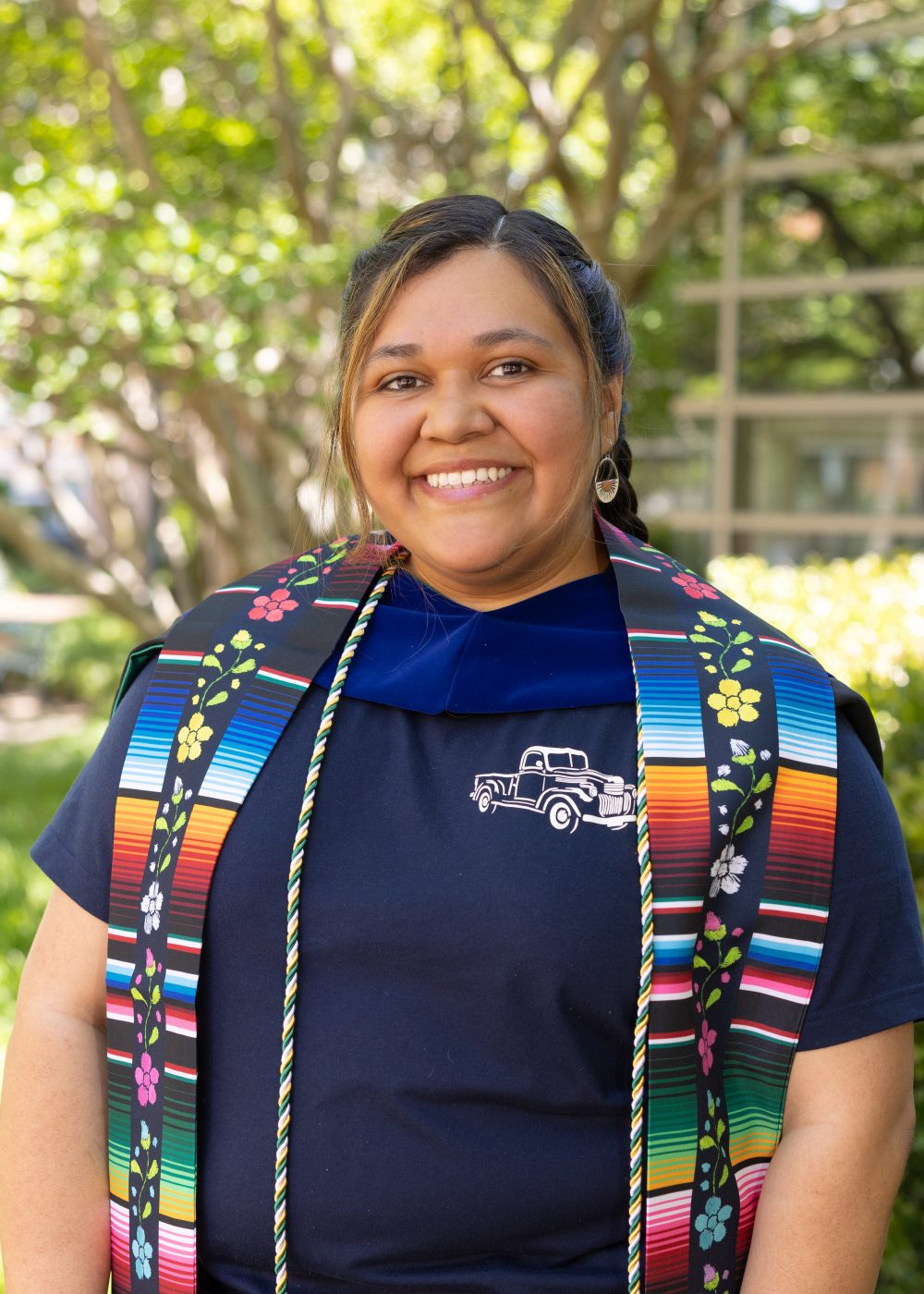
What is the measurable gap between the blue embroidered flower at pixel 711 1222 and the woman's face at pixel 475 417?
2.63 feet

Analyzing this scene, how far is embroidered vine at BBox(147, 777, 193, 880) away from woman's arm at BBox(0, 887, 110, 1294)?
10 centimetres

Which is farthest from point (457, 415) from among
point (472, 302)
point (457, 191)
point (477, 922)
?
point (457, 191)

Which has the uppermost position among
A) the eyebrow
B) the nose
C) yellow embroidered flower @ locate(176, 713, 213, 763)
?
the eyebrow

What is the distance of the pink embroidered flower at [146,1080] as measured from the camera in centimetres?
167

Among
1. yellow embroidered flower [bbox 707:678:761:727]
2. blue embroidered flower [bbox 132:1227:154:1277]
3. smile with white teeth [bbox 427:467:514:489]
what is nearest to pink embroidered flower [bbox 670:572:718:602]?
yellow embroidered flower [bbox 707:678:761:727]

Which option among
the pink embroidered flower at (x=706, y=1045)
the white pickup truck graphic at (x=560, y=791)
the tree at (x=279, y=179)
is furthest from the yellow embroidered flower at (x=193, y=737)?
the tree at (x=279, y=179)

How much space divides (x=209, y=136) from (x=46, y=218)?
9.29 ft

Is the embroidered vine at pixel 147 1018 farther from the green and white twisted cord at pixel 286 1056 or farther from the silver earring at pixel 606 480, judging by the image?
the silver earring at pixel 606 480

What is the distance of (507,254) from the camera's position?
1.73m

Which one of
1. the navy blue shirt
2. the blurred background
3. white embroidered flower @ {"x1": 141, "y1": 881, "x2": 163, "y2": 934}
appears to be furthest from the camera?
the blurred background

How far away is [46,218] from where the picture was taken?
4930 millimetres

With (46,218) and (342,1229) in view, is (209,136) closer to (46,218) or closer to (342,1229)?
(46,218)

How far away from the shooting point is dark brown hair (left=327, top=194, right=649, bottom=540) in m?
1.73

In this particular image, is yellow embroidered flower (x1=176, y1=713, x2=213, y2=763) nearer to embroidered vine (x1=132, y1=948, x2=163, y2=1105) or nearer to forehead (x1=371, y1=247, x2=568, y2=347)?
embroidered vine (x1=132, y1=948, x2=163, y2=1105)
